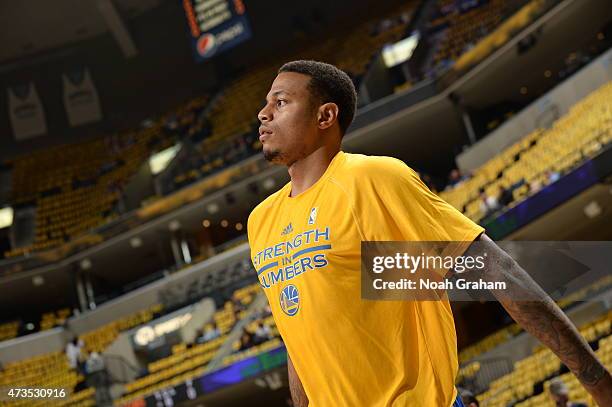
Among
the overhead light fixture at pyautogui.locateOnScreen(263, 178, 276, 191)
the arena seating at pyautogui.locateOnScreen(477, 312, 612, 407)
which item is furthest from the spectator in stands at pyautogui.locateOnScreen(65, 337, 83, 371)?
the arena seating at pyautogui.locateOnScreen(477, 312, 612, 407)

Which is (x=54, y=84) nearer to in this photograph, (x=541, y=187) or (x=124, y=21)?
(x=124, y=21)

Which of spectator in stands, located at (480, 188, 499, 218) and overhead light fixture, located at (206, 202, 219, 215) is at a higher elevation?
overhead light fixture, located at (206, 202, 219, 215)

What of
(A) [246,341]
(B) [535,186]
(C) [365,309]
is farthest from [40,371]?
(C) [365,309]

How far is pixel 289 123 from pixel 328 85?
17cm

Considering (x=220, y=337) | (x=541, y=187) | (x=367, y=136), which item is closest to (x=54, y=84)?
(x=367, y=136)

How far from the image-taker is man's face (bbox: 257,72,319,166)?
242 centimetres

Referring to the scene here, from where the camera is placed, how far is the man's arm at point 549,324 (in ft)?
6.71

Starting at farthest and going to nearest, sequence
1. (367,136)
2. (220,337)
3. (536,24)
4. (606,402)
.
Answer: (367,136), (536,24), (220,337), (606,402)

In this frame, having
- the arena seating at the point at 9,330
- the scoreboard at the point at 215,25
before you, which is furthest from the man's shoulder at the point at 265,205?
the arena seating at the point at 9,330

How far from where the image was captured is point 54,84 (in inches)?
1256

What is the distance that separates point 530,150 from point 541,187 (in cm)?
320

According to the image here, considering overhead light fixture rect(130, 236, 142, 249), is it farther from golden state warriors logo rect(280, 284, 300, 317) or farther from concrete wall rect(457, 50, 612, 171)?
golden state warriors logo rect(280, 284, 300, 317)

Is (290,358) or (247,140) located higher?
Result: (247,140)

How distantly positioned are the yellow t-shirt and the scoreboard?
886 inches
